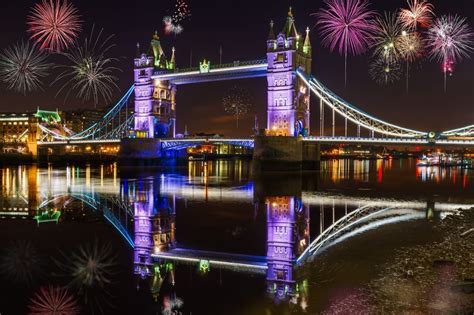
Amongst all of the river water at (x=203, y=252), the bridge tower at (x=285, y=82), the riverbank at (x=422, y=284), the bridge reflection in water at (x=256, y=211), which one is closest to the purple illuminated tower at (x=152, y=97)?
the bridge tower at (x=285, y=82)

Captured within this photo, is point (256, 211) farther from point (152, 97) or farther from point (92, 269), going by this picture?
point (152, 97)

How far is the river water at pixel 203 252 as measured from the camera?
8.00 metres

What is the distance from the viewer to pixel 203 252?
11547 millimetres

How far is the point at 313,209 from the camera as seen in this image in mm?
19375

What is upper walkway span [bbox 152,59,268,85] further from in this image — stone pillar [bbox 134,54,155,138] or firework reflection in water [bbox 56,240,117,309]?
firework reflection in water [bbox 56,240,117,309]

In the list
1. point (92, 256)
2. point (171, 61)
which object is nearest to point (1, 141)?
point (171, 61)

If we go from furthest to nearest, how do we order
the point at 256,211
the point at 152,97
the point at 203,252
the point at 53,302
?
the point at 152,97
the point at 256,211
the point at 203,252
the point at 53,302

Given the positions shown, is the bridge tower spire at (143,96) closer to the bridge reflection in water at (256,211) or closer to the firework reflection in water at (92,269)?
the bridge reflection in water at (256,211)

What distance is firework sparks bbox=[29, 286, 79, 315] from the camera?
760cm

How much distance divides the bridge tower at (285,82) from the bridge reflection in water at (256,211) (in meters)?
16.8

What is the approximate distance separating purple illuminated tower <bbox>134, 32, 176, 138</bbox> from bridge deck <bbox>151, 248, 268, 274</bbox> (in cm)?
4990

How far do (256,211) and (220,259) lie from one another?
7982mm

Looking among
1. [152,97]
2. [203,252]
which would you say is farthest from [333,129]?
[203,252]

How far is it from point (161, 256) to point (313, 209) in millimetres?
9679
